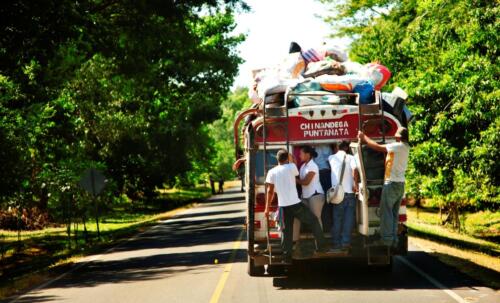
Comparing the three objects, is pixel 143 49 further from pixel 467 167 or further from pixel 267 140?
pixel 267 140

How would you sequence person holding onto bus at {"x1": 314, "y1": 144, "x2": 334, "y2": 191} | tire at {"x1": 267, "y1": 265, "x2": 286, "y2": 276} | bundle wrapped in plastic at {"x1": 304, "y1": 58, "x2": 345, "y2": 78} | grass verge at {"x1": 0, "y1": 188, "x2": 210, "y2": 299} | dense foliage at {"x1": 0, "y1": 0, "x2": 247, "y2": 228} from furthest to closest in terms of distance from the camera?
dense foliage at {"x1": 0, "y1": 0, "x2": 247, "y2": 228} < grass verge at {"x1": 0, "y1": 188, "x2": 210, "y2": 299} < tire at {"x1": 267, "y1": 265, "x2": 286, "y2": 276} < bundle wrapped in plastic at {"x1": 304, "y1": 58, "x2": 345, "y2": 78} < person holding onto bus at {"x1": 314, "y1": 144, "x2": 334, "y2": 191}

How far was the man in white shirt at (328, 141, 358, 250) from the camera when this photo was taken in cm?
1252

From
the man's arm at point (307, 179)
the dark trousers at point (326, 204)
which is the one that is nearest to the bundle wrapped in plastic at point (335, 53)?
the dark trousers at point (326, 204)

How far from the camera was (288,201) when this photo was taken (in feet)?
40.8

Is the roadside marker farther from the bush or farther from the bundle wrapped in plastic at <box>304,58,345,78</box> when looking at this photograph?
the bush

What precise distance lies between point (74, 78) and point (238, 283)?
16482mm

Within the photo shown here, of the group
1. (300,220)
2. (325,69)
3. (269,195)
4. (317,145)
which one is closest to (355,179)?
(317,145)

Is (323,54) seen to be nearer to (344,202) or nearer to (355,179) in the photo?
(355,179)

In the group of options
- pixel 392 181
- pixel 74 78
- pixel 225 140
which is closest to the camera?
pixel 392 181

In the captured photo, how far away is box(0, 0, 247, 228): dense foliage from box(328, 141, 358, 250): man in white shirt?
Answer: 357 inches

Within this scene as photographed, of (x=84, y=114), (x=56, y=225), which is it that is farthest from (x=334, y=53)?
(x=56, y=225)

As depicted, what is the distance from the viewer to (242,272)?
15.2 metres

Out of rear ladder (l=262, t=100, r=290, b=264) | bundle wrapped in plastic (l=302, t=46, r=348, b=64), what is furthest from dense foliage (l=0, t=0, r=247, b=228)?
rear ladder (l=262, t=100, r=290, b=264)

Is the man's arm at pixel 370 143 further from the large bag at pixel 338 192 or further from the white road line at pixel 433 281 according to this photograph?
the white road line at pixel 433 281
